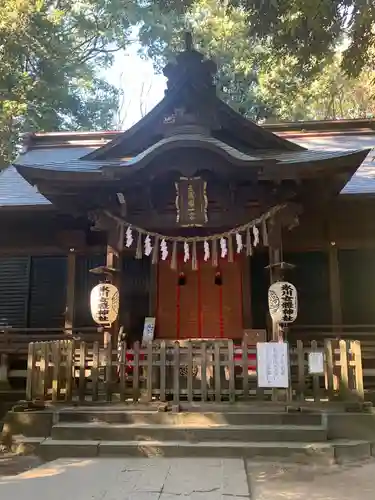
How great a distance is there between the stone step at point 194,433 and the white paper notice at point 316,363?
31.4 inches

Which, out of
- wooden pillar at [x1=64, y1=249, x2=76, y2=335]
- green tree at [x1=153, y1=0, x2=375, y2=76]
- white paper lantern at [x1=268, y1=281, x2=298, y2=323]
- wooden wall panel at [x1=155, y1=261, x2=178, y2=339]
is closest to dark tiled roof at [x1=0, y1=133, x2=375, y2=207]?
wooden pillar at [x1=64, y1=249, x2=76, y2=335]

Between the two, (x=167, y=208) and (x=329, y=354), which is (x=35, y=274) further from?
(x=329, y=354)

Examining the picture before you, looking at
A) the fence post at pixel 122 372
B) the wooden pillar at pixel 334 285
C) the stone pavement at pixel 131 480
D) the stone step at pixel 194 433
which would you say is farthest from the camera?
the wooden pillar at pixel 334 285

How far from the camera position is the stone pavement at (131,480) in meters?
4.59

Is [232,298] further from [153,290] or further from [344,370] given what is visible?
[344,370]

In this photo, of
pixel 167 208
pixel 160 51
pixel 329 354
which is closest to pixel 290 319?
pixel 329 354

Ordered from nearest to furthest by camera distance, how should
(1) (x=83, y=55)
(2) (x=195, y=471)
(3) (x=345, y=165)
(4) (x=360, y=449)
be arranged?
1. (2) (x=195, y=471)
2. (4) (x=360, y=449)
3. (3) (x=345, y=165)
4. (1) (x=83, y=55)

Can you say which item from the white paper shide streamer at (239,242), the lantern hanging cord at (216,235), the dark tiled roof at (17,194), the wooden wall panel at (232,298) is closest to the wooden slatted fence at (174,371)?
the white paper shide streamer at (239,242)

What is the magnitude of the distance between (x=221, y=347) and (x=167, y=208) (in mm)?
2956

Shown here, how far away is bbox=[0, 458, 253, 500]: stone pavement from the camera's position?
459 centimetres

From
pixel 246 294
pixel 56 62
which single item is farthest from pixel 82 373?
pixel 56 62

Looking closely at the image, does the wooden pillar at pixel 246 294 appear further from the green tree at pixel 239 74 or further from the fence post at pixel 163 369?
the green tree at pixel 239 74

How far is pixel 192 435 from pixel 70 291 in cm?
500

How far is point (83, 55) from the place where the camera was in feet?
97.1
